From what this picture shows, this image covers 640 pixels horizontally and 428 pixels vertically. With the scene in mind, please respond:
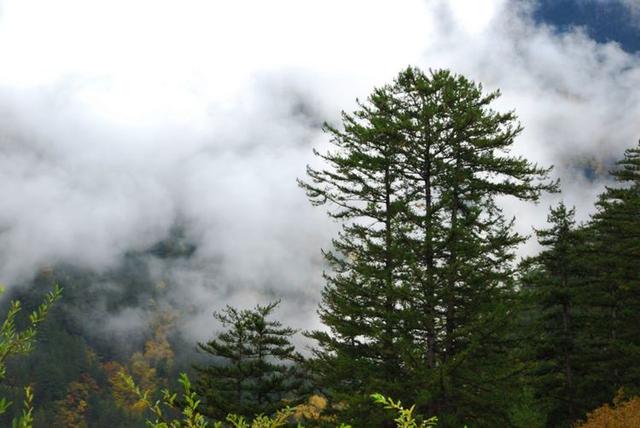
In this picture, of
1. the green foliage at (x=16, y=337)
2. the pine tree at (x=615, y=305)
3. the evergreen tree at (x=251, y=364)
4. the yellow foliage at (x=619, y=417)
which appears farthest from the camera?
the evergreen tree at (x=251, y=364)

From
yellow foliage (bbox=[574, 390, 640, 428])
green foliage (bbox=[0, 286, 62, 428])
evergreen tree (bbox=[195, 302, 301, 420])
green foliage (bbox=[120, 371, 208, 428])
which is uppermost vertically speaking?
evergreen tree (bbox=[195, 302, 301, 420])

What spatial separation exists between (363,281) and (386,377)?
3048 mm

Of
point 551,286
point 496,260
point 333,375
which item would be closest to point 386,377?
point 333,375

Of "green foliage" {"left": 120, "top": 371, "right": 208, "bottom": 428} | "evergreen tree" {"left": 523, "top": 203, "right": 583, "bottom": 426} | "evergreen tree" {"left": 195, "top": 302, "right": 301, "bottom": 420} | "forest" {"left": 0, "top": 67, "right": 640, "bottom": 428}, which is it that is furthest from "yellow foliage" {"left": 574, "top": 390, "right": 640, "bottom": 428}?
"green foliage" {"left": 120, "top": 371, "right": 208, "bottom": 428}

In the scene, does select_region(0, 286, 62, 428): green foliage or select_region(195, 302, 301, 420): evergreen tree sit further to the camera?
select_region(195, 302, 301, 420): evergreen tree

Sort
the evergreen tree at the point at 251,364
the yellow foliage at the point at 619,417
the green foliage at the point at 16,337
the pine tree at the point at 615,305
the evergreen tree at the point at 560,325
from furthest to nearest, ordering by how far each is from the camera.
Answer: the evergreen tree at the point at 251,364 → the evergreen tree at the point at 560,325 → the pine tree at the point at 615,305 → the yellow foliage at the point at 619,417 → the green foliage at the point at 16,337

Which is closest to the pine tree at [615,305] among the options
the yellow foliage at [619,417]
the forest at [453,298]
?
the forest at [453,298]

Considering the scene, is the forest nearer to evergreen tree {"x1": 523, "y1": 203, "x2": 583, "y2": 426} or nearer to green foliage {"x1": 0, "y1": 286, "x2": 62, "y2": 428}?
evergreen tree {"x1": 523, "y1": 203, "x2": 583, "y2": 426}

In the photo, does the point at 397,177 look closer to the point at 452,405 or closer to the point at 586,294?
the point at 452,405

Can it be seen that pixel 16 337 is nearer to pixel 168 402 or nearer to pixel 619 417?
pixel 168 402

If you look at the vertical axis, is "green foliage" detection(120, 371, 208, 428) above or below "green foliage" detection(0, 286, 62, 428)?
below

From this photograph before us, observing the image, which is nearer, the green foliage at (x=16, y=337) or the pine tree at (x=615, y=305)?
the green foliage at (x=16, y=337)

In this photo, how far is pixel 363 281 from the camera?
17.1 meters

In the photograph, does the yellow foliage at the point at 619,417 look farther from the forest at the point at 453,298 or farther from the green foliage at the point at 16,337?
the green foliage at the point at 16,337
